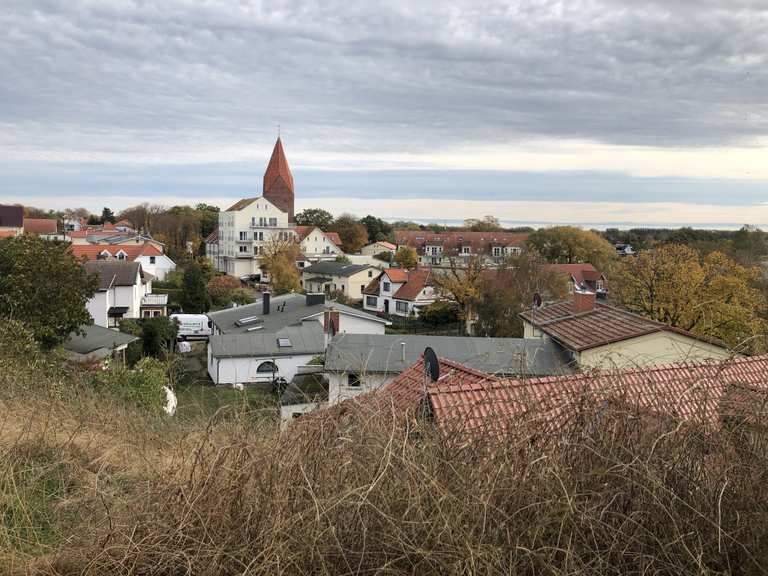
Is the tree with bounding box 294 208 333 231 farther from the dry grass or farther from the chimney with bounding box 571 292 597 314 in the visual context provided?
the dry grass

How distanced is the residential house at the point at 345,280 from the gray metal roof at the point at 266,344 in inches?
977

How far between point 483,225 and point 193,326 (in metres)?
64.7

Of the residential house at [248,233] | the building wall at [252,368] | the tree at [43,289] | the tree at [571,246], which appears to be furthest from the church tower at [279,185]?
the tree at [43,289]

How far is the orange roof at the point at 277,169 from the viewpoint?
248ft

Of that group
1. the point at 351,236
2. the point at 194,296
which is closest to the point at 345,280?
the point at 194,296

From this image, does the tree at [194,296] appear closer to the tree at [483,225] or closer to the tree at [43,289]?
the tree at [43,289]

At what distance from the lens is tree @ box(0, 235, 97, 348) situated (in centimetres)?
1861

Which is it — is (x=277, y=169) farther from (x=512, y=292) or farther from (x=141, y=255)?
(x=512, y=292)

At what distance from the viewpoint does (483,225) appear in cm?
9369

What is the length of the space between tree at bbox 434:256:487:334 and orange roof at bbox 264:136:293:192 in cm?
4181

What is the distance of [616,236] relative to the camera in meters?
98.5

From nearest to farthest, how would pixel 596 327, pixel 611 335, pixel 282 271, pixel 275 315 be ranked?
pixel 611 335 → pixel 596 327 → pixel 275 315 → pixel 282 271

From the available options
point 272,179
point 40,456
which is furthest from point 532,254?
point 272,179

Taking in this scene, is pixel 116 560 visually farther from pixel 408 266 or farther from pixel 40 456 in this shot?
pixel 408 266
